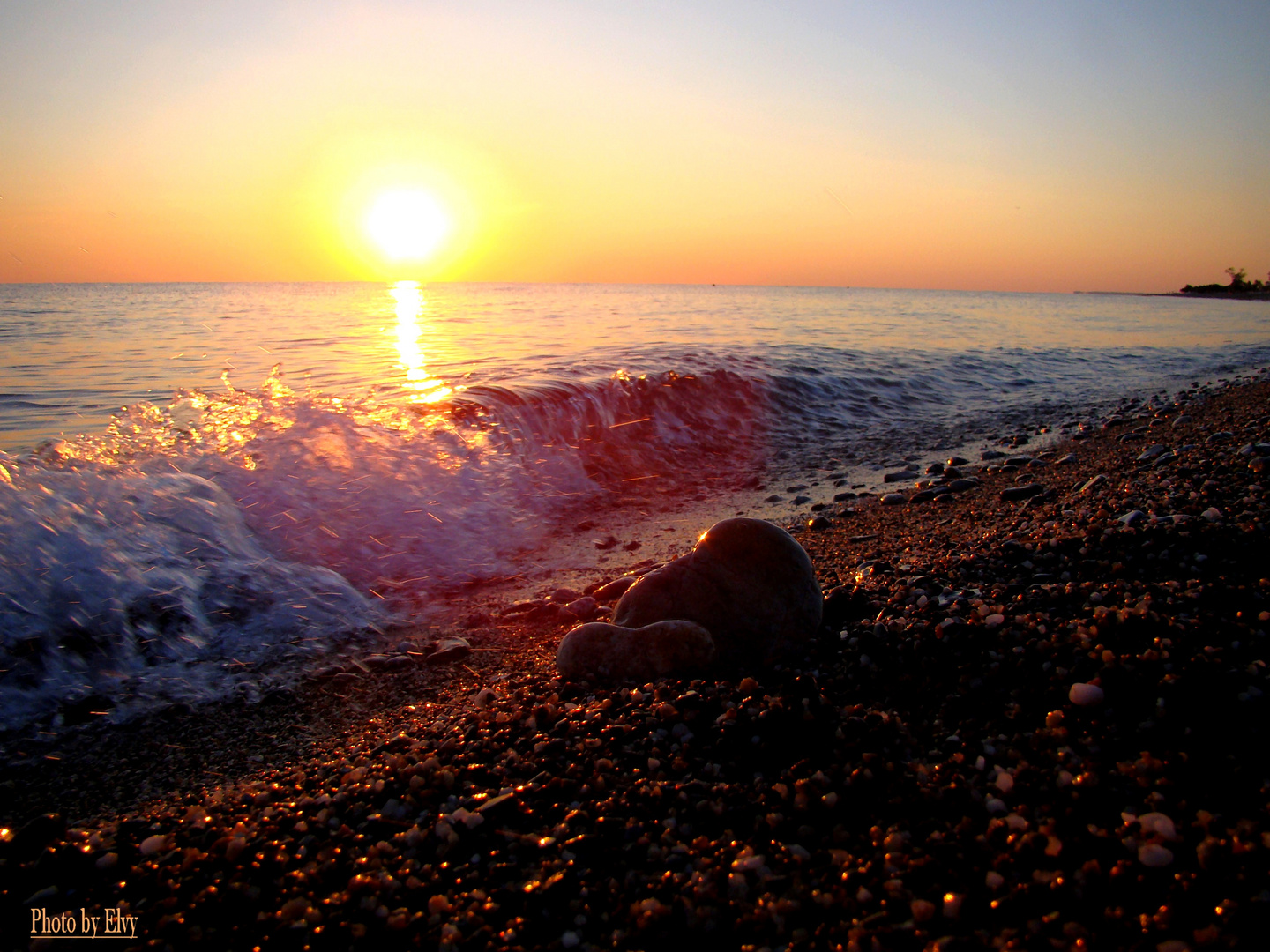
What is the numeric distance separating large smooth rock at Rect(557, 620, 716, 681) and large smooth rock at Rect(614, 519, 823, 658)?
0.14 m

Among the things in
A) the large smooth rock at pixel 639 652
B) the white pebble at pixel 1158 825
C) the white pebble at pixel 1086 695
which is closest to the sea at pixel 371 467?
the large smooth rock at pixel 639 652

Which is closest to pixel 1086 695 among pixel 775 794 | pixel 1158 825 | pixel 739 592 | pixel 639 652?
pixel 1158 825

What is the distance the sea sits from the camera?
12.6 feet

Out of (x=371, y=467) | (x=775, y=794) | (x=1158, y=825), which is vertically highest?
(x=371, y=467)

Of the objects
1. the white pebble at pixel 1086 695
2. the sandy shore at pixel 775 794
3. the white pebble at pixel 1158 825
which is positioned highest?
the white pebble at pixel 1086 695

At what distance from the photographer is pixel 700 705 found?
8.39ft

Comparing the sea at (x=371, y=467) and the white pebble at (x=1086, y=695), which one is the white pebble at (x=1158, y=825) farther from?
the sea at (x=371, y=467)

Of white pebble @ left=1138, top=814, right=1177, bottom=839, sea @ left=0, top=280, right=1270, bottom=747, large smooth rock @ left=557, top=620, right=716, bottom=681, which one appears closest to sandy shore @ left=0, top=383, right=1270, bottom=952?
white pebble @ left=1138, top=814, right=1177, bottom=839

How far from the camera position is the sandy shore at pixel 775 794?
158 cm

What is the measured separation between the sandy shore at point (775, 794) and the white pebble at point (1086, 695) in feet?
0.14

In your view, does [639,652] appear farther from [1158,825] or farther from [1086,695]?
[1158,825]

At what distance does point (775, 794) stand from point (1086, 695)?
3.45 feet

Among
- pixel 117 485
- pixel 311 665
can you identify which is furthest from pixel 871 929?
pixel 117 485

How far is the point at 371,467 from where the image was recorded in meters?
6.49
